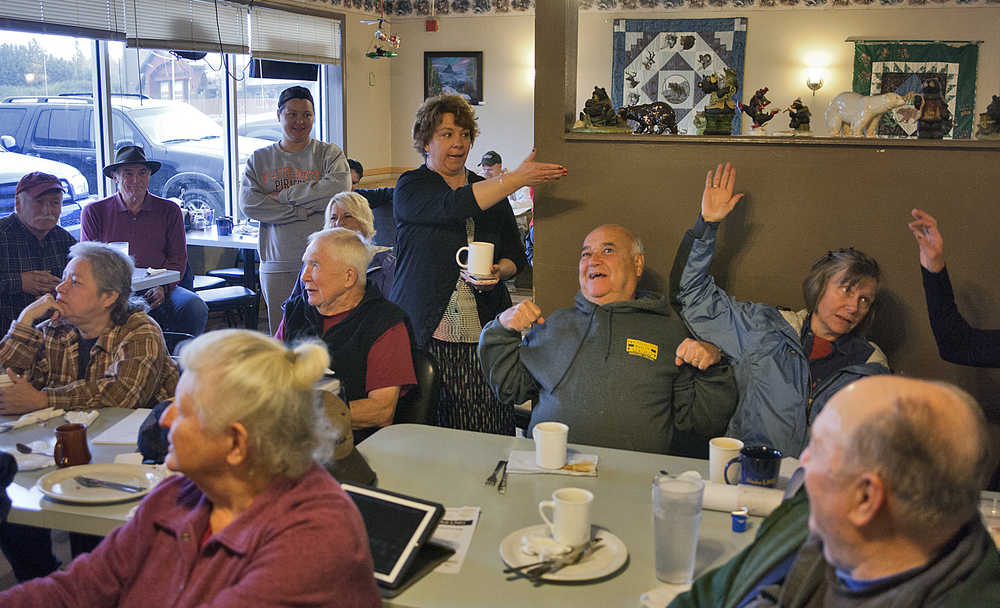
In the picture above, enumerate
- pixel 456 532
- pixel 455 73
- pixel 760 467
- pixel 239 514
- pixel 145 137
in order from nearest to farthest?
pixel 239 514
pixel 456 532
pixel 760 467
pixel 145 137
pixel 455 73

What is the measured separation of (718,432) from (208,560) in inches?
59.3

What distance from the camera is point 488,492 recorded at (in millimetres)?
1914

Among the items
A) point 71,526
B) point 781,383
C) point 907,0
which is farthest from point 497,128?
point 71,526

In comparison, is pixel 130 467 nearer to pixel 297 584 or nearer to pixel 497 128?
pixel 297 584

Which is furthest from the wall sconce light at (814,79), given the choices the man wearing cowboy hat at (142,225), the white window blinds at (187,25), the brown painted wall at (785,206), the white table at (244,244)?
the man wearing cowboy hat at (142,225)

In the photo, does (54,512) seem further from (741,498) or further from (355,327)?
(741,498)

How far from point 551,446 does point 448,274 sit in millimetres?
1172

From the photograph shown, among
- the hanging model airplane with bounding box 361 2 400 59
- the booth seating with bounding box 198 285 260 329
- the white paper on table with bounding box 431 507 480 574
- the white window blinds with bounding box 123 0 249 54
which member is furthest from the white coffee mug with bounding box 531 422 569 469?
the hanging model airplane with bounding box 361 2 400 59

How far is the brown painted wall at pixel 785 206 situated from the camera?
8.59ft

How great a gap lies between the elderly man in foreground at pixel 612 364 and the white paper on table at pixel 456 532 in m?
0.65

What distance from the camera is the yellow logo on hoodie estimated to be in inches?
94.9

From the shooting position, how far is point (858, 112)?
2.73 meters

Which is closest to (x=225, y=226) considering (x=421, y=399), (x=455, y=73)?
(x=455, y=73)

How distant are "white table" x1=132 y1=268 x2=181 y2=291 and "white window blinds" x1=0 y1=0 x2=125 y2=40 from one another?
167 centimetres
